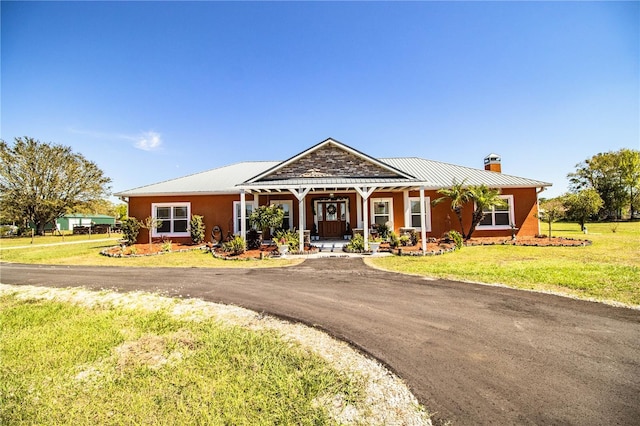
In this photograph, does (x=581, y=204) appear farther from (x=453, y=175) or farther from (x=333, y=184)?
(x=333, y=184)

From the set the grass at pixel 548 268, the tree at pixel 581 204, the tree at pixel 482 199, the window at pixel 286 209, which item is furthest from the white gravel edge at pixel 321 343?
the tree at pixel 581 204

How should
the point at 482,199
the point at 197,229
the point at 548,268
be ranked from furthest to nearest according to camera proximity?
the point at 197,229 → the point at 482,199 → the point at 548,268

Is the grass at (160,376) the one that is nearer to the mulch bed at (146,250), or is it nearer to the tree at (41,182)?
the mulch bed at (146,250)

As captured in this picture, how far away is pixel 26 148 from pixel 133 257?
33282mm

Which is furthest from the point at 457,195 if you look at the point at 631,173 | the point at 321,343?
the point at 631,173

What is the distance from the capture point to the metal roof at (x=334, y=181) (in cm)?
1365

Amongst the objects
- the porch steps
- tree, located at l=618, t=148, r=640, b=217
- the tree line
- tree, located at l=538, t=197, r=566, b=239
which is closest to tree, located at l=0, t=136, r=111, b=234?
the porch steps

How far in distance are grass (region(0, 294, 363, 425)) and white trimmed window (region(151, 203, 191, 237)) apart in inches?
498

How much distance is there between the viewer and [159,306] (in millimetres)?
5938

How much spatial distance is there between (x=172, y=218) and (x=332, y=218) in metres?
9.82

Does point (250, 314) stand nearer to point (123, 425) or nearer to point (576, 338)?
point (123, 425)

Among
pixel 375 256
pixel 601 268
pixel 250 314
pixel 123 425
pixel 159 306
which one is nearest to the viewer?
pixel 123 425

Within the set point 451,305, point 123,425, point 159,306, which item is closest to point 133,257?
point 159,306

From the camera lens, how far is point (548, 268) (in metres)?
8.46
